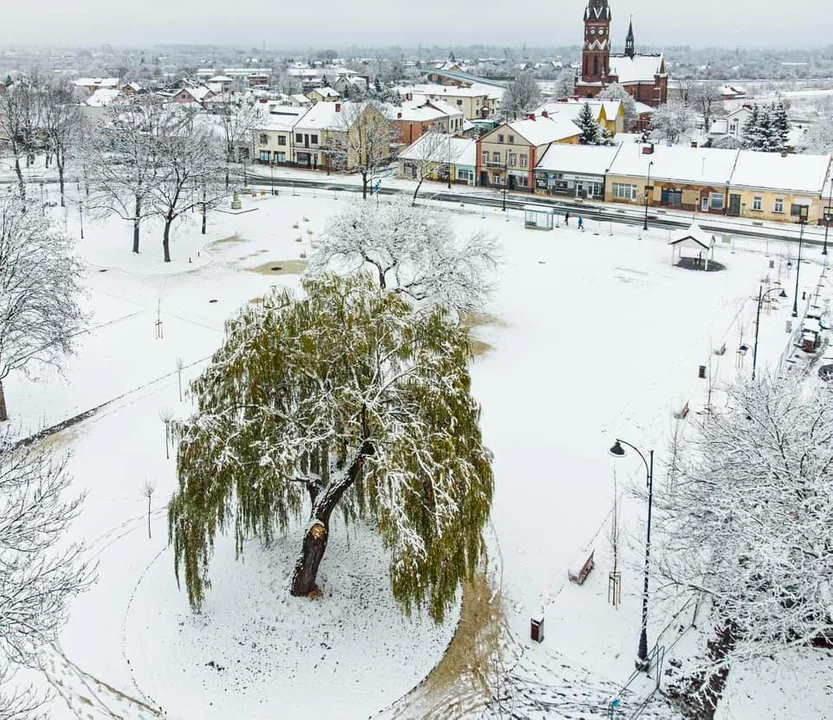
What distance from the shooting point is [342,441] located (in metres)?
17.8

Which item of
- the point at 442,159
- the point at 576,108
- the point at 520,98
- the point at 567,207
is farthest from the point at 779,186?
the point at 520,98

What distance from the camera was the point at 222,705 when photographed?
16.4m

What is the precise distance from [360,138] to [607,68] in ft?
181

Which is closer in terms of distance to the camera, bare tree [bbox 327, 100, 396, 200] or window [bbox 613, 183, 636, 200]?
window [bbox 613, 183, 636, 200]

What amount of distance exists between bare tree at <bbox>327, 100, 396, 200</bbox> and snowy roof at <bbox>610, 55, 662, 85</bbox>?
5173cm

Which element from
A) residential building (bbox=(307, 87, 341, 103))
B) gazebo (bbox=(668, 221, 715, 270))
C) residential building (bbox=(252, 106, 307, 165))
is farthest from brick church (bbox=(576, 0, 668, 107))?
gazebo (bbox=(668, 221, 715, 270))

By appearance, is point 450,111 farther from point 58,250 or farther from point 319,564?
point 319,564

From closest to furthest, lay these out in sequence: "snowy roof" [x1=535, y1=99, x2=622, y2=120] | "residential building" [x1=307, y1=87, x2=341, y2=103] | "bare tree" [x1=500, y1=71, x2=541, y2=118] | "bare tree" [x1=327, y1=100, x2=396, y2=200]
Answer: "bare tree" [x1=327, y1=100, x2=396, y2=200]
"snowy roof" [x1=535, y1=99, x2=622, y2=120]
"bare tree" [x1=500, y1=71, x2=541, y2=118]
"residential building" [x1=307, y1=87, x2=341, y2=103]

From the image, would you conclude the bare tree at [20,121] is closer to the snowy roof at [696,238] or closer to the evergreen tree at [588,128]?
the snowy roof at [696,238]

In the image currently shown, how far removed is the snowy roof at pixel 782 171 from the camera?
5854 cm

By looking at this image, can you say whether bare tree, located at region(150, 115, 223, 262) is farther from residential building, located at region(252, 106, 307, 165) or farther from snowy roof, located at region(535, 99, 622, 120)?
snowy roof, located at region(535, 99, 622, 120)

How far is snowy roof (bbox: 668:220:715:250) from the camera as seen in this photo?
46294mm

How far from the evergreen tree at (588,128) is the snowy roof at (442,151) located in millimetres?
13414

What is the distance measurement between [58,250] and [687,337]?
27.0m
